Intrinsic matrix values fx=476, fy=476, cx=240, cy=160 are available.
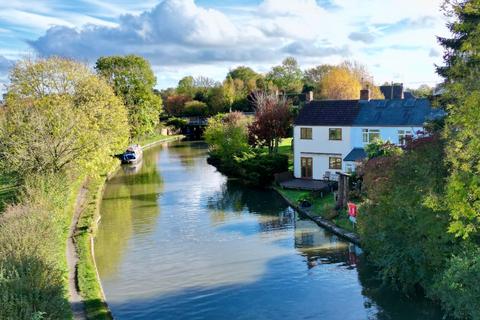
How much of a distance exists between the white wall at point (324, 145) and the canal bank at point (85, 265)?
18158 mm

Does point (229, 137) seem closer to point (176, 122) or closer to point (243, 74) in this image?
point (176, 122)

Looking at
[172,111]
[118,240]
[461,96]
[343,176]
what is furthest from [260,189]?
[172,111]

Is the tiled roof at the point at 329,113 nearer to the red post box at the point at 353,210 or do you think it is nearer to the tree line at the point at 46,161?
the red post box at the point at 353,210

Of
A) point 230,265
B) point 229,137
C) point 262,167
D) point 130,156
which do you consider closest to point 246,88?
point 130,156

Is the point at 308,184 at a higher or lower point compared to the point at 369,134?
lower

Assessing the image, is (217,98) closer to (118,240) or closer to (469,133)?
(118,240)

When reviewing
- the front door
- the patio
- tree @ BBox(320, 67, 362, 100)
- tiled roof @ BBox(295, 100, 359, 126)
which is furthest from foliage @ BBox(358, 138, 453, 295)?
tree @ BBox(320, 67, 362, 100)

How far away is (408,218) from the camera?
19.3 meters

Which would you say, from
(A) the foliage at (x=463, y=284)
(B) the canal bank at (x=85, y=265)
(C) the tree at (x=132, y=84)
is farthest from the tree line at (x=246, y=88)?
(A) the foliage at (x=463, y=284)

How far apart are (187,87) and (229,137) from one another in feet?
274

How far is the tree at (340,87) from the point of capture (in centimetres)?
6775

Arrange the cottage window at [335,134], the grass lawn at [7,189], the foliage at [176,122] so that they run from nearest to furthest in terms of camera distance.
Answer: the grass lawn at [7,189]
the cottage window at [335,134]
the foliage at [176,122]

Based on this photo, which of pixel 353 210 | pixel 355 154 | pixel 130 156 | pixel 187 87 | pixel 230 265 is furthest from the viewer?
pixel 187 87

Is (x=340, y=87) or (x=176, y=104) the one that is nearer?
(x=340, y=87)
